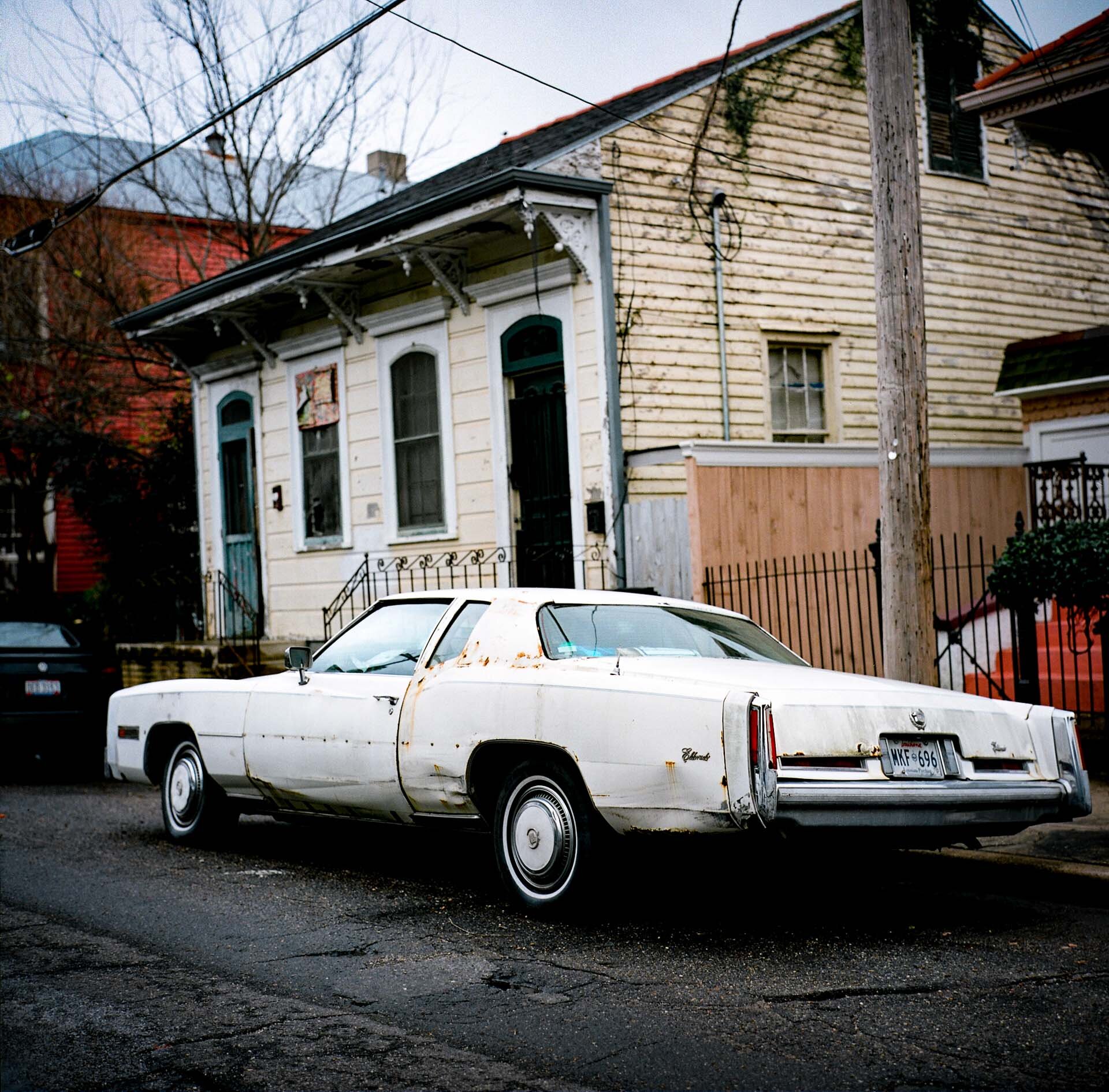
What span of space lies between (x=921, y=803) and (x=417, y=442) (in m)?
10.3

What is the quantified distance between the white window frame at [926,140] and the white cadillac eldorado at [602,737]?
1050 centimetres

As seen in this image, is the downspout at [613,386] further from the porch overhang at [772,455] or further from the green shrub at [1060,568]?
the green shrub at [1060,568]

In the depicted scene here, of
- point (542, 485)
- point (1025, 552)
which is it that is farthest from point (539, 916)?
point (542, 485)

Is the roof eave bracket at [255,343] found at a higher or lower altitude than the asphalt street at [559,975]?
higher

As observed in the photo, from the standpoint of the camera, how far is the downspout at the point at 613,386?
12711 millimetres

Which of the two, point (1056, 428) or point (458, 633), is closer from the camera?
point (458, 633)

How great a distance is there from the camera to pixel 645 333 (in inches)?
517

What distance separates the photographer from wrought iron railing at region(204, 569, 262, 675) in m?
15.5

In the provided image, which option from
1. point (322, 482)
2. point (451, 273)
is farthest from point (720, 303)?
point (322, 482)

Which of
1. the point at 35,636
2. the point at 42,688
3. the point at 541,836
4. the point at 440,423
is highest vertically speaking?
the point at 440,423

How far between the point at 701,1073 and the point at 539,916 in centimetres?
211

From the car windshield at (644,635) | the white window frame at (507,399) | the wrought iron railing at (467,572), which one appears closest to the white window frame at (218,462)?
the wrought iron railing at (467,572)

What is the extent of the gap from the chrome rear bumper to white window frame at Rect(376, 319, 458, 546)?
9262 mm

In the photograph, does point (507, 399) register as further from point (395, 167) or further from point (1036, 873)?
point (395, 167)
